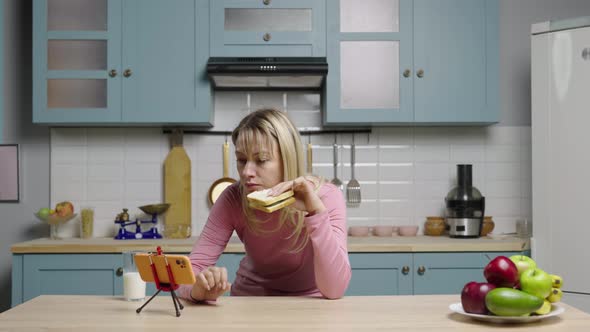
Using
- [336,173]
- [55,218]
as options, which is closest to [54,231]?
[55,218]

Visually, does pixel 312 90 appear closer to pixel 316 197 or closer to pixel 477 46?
pixel 477 46

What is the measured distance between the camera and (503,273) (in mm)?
1330

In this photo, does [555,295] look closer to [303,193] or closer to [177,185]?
[303,193]

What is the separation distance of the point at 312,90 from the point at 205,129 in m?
0.67

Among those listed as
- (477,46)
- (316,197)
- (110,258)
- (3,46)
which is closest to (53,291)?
(110,258)

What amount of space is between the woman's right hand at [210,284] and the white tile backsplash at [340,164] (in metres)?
2.05

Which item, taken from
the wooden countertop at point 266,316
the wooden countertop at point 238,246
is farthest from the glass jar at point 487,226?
the wooden countertop at point 266,316

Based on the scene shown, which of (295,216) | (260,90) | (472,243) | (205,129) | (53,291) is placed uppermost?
(260,90)

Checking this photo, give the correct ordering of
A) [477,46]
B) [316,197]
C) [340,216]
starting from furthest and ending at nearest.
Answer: [477,46] < [340,216] < [316,197]

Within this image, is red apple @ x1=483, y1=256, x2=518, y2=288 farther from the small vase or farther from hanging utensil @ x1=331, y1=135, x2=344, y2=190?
the small vase

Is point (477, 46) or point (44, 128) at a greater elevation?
point (477, 46)

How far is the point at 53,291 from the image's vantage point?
3072mm

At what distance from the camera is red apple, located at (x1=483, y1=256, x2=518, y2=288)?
52.4 inches

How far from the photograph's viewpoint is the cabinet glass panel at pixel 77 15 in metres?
3.33
